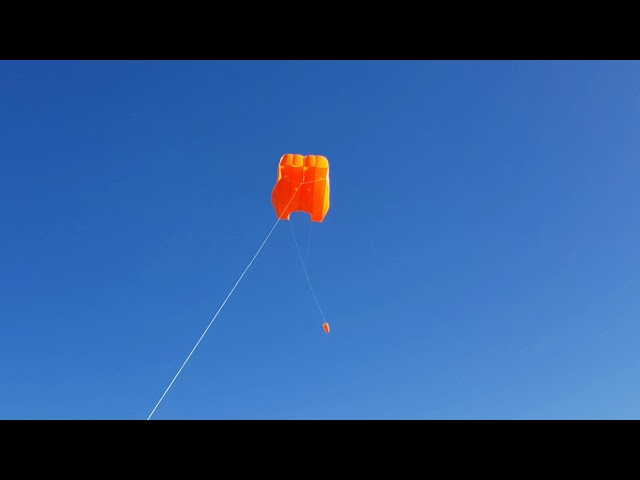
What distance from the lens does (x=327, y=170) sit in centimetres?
1354

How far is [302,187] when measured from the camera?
1359 cm

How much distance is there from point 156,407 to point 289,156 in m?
9.42

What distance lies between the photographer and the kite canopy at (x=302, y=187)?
13.3 meters

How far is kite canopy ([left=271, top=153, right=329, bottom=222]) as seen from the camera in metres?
13.3
